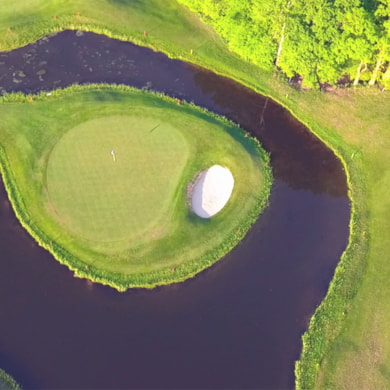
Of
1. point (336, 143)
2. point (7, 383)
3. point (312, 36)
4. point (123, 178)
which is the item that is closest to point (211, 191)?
point (123, 178)

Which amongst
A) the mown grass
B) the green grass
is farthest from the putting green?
the mown grass

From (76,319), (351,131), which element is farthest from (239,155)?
(76,319)

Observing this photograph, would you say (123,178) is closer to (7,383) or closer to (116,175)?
(116,175)

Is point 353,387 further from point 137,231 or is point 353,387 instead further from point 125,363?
point 137,231

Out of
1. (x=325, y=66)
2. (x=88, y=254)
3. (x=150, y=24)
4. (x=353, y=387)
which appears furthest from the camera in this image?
(x=150, y=24)

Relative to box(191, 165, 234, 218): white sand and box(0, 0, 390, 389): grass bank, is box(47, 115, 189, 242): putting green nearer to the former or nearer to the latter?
box(191, 165, 234, 218): white sand

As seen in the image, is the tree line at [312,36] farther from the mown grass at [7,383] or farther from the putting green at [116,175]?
the mown grass at [7,383]

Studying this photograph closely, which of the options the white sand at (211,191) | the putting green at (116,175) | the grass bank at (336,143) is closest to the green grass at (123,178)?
the putting green at (116,175)
